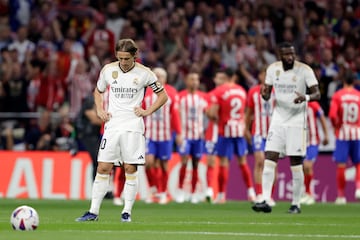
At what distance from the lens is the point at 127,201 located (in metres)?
14.7

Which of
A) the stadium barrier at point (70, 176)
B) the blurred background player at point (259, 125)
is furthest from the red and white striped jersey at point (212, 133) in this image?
the stadium barrier at point (70, 176)

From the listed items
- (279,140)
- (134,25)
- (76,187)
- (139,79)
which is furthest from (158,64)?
(139,79)

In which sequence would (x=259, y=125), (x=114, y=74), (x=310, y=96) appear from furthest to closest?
(x=259, y=125) → (x=310, y=96) → (x=114, y=74)

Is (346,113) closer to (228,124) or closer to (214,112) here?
(228,124)

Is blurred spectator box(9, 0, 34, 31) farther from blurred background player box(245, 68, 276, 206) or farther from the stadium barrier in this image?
blurred background player box(245, 68, 276, 206)

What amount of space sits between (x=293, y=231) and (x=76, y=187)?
12.3 m

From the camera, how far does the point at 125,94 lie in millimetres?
14773

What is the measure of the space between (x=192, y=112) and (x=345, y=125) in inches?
121

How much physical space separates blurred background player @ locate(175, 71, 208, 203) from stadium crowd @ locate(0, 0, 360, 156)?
2.40m

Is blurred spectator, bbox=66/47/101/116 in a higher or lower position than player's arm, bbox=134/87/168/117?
higher

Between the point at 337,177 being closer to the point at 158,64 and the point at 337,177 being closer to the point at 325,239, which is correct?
the point at 158,64

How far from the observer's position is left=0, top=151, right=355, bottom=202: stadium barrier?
82.5 ft

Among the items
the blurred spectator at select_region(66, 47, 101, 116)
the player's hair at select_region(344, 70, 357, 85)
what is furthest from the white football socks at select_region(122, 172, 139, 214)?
the blurred spectator at select_region(66, 47, 101, 116)

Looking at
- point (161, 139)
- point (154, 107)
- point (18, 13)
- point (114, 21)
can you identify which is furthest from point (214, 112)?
point (18, 13)
